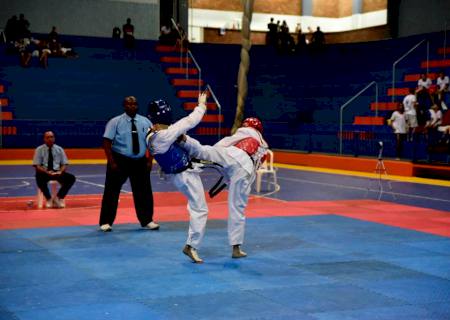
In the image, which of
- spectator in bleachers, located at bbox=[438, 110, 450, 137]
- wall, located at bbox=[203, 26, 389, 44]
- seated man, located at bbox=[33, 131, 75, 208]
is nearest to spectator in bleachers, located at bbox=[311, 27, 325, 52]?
wall, located at bbox=[203, 26, 389, 44]

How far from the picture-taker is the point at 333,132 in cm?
2858

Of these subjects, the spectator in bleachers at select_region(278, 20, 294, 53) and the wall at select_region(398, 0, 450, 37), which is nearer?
the wall at select_region(398, 0, 450, 37)

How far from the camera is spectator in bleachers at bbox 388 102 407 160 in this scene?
2494cm

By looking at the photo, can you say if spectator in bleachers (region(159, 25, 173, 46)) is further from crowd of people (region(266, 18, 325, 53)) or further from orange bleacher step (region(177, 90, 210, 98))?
crowd of people (region(266, 18, 325, 53))

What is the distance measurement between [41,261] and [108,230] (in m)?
2.45

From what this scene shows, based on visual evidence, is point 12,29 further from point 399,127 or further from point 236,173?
point 236,173

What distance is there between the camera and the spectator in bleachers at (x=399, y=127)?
24938 millimetres

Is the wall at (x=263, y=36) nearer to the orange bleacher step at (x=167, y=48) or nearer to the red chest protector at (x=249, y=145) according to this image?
the orange bleacher step at (x=167, y=48)

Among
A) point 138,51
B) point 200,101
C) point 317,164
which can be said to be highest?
point 138,51

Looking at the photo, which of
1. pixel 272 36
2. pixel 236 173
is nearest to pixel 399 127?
pixel 272 36

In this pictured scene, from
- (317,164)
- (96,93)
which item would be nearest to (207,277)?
(317,164)

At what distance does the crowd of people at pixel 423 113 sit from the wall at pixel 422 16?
20.3ft

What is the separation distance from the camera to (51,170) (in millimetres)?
14750

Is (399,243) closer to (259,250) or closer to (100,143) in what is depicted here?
(259,250)
